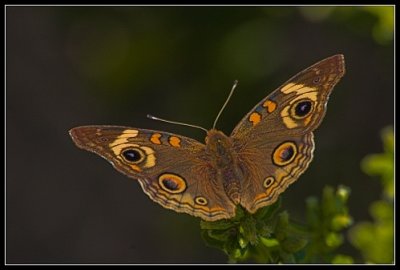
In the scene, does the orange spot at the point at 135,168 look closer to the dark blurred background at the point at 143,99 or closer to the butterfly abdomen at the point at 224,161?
the butterfly abdomen at the point at 224,161

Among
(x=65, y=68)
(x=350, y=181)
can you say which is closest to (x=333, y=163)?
(x=350, y=181)

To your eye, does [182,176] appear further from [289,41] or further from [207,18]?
[289,41]

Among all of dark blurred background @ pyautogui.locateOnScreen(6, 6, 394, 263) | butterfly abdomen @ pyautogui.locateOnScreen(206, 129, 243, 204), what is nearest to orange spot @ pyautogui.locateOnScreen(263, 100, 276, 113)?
butterfly abdomen @ pyautogui.locateOnScreen(206, 129, 243, 204)

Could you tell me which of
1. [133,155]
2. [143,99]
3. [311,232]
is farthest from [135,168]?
[143,99]

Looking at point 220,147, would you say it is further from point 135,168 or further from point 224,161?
point 135,168

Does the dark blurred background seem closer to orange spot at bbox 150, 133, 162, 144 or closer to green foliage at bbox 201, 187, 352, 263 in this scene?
green foliage at bbox 201, 187, 352, 263

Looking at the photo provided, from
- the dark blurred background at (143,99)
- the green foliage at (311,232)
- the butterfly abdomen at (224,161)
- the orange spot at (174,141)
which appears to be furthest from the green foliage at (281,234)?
the dark blurred background at (143,99)
